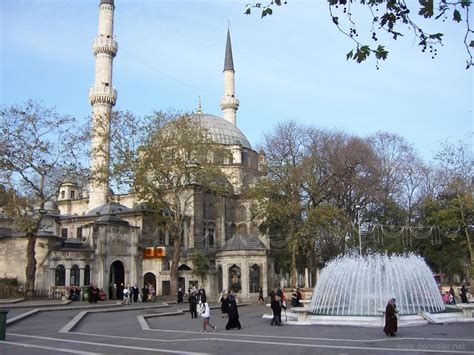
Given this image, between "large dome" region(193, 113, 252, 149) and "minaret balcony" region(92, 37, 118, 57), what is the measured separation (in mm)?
12754

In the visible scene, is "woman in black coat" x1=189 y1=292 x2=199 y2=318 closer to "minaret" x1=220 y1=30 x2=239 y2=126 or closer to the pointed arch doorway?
the pointed arch doorway

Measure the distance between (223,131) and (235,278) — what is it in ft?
82.1

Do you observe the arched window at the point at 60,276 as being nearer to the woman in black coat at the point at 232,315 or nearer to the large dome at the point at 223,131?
the woman in black coat at the point at 232,315

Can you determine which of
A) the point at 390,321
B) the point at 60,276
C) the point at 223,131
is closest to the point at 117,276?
the point at 60,276

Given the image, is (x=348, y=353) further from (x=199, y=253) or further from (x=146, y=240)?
(x=146, y=240)

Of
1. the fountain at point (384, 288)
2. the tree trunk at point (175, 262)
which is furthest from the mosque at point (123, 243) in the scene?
the fountain at point (384, 288)

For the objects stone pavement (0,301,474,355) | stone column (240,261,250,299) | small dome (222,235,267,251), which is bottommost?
stone pavement (0,301,474,355)

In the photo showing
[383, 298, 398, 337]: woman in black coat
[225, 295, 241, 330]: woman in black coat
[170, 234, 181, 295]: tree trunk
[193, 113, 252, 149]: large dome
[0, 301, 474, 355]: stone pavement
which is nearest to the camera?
[0, 301, 474, 355]: stone pavement

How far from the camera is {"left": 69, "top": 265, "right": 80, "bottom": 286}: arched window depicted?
3631 cm

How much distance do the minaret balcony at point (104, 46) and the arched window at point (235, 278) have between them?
81.4 ft

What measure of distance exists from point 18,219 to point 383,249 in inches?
1042

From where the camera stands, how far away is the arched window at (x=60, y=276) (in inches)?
1404

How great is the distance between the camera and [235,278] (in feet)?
132

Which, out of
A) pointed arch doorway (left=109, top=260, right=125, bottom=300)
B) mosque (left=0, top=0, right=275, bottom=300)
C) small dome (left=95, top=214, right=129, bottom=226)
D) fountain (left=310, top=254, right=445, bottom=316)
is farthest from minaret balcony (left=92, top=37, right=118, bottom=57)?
fountain (left=310, top=254, right=445, bottom=316)
